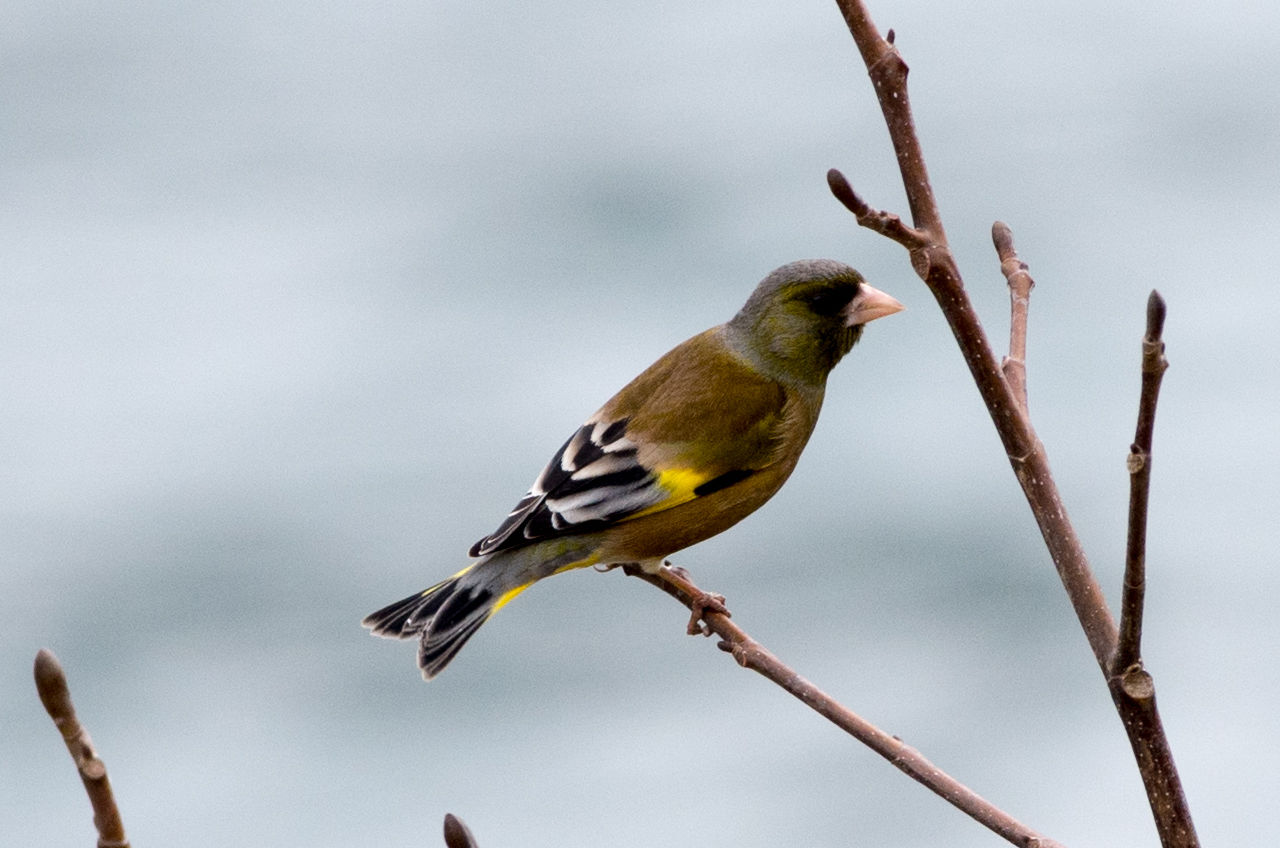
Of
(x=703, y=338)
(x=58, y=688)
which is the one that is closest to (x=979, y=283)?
(x=703, y=338)

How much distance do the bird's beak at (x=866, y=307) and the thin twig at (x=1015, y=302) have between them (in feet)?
4.54

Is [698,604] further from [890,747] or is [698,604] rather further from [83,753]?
[83,753]

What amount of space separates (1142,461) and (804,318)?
283cm

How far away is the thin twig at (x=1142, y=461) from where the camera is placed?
1.80 meters

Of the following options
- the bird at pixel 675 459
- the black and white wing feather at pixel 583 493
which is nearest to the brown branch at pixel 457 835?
the bird at pixel 675 459

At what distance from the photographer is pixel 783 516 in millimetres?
13117

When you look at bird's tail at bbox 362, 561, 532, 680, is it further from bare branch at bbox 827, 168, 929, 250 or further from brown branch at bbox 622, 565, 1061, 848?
bare branch at bbox 827, 168, 929, 250

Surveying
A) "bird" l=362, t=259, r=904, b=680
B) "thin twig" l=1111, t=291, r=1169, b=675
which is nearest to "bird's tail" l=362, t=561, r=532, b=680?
"bird" l=362, t=259, r=904, b=680

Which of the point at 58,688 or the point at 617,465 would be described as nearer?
the point at 58,688

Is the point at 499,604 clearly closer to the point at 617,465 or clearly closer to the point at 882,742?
the point at 617,465

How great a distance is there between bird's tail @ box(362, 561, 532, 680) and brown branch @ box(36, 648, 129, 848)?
239 cm

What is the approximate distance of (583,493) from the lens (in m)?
4.34

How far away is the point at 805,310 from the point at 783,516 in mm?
8541

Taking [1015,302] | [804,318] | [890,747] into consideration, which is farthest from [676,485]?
A: [890,747]
